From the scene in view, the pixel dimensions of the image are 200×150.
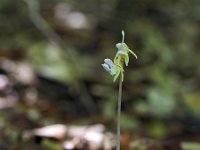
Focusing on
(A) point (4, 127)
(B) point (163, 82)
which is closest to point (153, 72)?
(B) point (163, 82)

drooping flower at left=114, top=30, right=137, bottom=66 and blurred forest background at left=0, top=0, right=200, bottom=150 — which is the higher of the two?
blurred forest background at left=0, top=0, right=200, bottom=150

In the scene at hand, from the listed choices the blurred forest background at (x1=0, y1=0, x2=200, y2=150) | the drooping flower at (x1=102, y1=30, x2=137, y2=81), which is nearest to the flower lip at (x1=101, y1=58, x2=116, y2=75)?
the drooping flower at (x1=102, y1=30, x2=137, y2=81)

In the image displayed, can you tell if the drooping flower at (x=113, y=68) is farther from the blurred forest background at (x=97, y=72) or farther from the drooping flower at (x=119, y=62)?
the blurred forest background at (x=97, y=72)

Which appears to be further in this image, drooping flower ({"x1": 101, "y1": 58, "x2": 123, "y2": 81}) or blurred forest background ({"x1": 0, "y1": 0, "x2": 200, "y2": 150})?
blurred forest background ({"x1": 0, "y1": 0, "x2": 200, "y2": 150})

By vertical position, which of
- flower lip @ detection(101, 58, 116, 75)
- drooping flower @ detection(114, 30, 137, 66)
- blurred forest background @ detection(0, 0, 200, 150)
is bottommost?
flower lip @ detection(101, 58, 116, 75)

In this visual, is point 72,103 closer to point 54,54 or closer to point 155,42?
point 54,54

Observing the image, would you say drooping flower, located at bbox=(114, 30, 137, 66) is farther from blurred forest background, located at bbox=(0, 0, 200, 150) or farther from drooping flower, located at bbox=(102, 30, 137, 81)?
blurred forest background, located at bbox=(0, 0, 200, 150)

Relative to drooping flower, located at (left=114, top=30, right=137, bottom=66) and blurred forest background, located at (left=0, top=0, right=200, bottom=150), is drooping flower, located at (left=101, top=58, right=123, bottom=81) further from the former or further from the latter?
blurred forest background, located at (left=0, top=0, right=200, bottom=150)

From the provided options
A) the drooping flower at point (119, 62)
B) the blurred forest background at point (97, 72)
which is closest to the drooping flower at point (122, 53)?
the drooping flower at point (119, 62)

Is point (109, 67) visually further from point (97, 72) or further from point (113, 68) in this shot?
point (97, 72)
